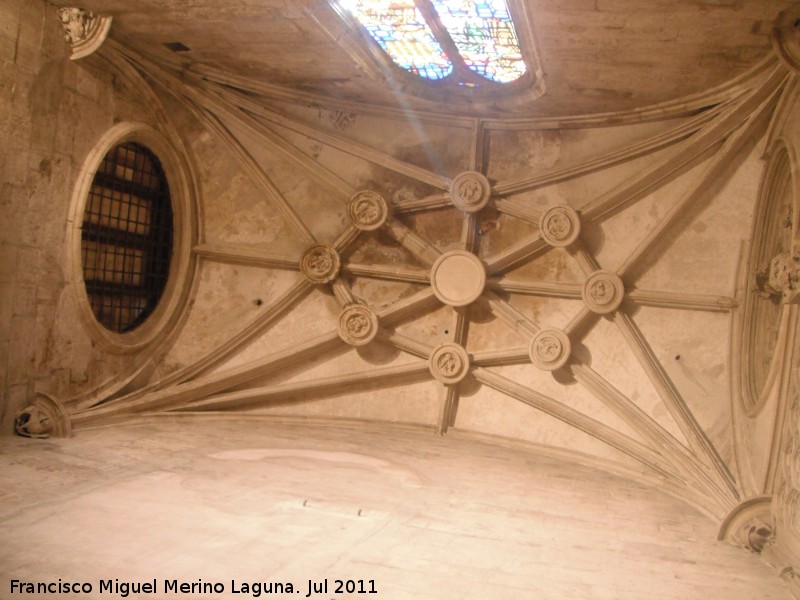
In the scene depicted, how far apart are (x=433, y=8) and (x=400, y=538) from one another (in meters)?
5.22

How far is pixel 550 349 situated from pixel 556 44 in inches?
138

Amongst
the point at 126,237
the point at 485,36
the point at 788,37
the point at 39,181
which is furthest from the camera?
the point at 126,237

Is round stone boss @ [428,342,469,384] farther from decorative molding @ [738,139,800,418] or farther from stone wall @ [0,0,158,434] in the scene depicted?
stone wall @ [0,0,158,434]

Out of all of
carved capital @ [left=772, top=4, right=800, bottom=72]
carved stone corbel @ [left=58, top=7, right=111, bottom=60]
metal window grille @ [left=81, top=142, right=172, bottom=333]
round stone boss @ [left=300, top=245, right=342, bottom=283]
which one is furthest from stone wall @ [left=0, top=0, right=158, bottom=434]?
carved capital @ [left=772, top=4, right=800, bottom=72]

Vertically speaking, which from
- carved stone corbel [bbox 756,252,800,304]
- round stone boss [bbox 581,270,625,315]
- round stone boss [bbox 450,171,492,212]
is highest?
round stone boss [bbox 450,171,492,212]

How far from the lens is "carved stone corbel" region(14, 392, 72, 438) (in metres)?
7.89

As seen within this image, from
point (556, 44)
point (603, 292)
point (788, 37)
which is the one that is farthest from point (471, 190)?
point (788, 37)

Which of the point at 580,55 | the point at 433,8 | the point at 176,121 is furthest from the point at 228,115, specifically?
the point at 580,55

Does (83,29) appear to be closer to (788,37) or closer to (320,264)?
(320,264)

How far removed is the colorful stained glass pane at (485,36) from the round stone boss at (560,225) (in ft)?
5.15

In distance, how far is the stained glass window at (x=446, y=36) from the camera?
809 cm

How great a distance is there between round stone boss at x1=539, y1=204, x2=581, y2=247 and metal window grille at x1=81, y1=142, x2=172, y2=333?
4.67 metres

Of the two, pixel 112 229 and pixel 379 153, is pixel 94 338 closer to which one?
pixel 112 229

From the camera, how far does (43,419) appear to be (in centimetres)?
802
